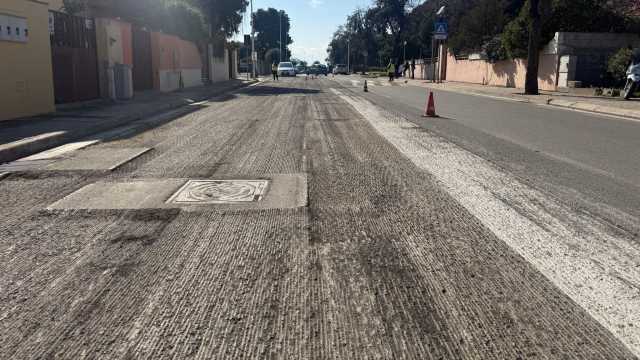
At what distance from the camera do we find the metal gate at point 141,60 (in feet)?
89.8

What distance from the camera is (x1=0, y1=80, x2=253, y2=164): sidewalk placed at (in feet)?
33.8

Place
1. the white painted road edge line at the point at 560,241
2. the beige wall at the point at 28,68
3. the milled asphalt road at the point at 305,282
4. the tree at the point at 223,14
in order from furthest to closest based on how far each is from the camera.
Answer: the tree at the point at 223,14, the beige wall at the point at 28,68, the white painted road edge line at the point at 560,241, the milled asphalt road at the point at 305,282

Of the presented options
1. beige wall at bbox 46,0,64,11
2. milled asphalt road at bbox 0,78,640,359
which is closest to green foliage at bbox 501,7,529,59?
beige wall at bbox 46,0,64,11

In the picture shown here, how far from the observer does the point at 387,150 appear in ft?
33.1

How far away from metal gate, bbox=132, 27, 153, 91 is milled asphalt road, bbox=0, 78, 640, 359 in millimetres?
21346

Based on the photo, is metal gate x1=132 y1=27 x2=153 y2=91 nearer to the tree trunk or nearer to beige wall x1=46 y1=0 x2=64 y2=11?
beige wall x1=46 y1=0 x2=64 y2=11

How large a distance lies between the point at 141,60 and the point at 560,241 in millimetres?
26216

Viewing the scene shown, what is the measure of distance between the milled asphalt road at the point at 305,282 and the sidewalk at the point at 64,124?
3.32m

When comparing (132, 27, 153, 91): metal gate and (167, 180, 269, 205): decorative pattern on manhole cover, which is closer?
(167, 180, 269, 205): decorative pattern on manhole cover

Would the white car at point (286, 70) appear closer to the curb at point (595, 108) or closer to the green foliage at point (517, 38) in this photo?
the green foliage at point (517, 38)

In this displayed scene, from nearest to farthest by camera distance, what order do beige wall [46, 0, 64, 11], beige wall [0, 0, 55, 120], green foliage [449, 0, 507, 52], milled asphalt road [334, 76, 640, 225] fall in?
1. milled asphalt road [334, 76, 640, 225]
2. beige wall [0, 0, 55, 120]
3. beige wall [46, 0, 64, 11]
4. green foliage [449, 0, 507, 52]

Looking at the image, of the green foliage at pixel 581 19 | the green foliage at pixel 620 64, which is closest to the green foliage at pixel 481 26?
the green foliage at pixel 581 19

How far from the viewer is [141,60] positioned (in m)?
28.2

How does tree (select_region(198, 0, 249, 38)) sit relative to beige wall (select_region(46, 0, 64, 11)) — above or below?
above
